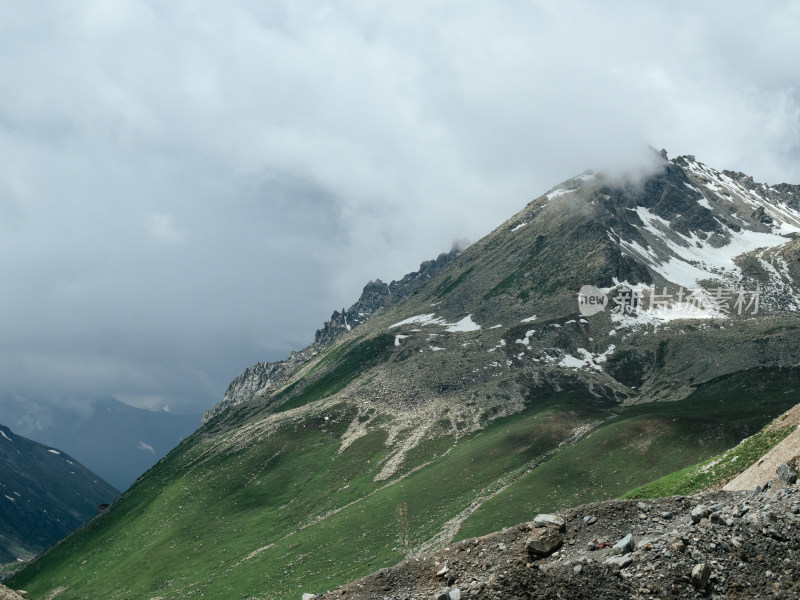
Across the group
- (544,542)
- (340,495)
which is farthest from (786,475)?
(340,495)

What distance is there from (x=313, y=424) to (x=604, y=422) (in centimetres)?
8124

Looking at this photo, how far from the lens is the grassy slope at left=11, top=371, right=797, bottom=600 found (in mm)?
105562

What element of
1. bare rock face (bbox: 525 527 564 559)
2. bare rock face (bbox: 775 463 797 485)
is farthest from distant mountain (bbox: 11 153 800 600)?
bare rock face (bbox: 525 527 564 559)

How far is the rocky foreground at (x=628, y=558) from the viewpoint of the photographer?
926 inches

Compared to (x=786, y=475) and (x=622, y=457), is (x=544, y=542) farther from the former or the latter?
(x=622, y=457)

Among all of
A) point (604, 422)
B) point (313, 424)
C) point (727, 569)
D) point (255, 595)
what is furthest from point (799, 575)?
point (313, 424)

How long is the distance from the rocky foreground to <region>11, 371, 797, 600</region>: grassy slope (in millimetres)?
69589

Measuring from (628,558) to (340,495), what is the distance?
120728 mm

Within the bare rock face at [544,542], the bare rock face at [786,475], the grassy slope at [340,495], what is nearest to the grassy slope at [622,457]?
the grassy slope at [340,495]

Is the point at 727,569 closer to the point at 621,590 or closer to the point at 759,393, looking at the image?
the point at 621,590

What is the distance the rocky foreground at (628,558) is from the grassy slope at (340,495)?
2740 inches

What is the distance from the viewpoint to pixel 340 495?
455 feet

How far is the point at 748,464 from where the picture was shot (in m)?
49.7

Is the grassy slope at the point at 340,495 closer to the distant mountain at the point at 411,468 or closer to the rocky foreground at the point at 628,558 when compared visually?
the distant mountain at the point at 411,468
